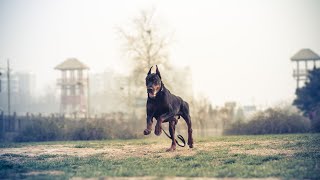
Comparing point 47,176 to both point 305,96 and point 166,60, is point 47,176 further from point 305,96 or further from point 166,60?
point 166,60

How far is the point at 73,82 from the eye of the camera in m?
63.1

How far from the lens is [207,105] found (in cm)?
4197

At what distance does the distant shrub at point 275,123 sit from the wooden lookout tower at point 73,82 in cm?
3584

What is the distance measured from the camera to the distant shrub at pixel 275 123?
29927 mm

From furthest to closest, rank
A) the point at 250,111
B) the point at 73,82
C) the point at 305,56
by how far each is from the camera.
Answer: the point at 73,82, the point at 305,56, the point at 250,111

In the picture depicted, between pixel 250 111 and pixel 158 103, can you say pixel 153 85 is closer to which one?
pixel 158 103

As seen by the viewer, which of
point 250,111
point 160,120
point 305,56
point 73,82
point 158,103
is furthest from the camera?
point 73,82

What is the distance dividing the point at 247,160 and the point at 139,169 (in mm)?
2789

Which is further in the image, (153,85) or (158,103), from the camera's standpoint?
(158,103)

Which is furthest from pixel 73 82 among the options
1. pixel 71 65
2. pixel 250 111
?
pixel 250 111

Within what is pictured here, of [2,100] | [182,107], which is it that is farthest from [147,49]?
[2,100]

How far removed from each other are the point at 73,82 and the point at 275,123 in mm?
38984

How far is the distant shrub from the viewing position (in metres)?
29.9

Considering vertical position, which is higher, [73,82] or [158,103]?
[73,82]
